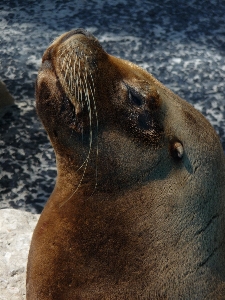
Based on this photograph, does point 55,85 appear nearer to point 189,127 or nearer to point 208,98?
point 189,127

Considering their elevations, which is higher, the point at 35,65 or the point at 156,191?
the point at 156,191

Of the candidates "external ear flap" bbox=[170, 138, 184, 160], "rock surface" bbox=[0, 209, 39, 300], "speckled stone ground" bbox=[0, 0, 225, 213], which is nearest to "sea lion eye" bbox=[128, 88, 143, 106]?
"external ear flap" bbox=[170, 138, 184, 160]

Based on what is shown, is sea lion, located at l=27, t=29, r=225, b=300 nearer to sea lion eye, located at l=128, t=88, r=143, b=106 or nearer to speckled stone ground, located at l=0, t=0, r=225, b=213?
sea lion eye, located at l=128, t=88, r=143, b=106

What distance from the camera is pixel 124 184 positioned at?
2.60 metres

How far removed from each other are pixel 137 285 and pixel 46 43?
340 cm

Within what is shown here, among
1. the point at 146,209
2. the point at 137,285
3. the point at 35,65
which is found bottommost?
the point at 35,65

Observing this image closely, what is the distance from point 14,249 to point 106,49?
256cm

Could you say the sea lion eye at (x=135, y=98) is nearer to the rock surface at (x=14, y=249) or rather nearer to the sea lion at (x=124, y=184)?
the sea lion at (x=124, y=184)

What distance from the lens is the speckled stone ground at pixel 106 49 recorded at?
14.2 feet

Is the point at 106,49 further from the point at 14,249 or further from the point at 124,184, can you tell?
the point at 124,184

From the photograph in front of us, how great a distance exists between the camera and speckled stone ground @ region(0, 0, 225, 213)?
4324mm

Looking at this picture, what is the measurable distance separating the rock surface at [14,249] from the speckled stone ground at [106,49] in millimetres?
→ 343

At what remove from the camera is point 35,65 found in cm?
530

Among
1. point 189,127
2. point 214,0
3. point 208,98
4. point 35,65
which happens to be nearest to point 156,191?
point 189,127
